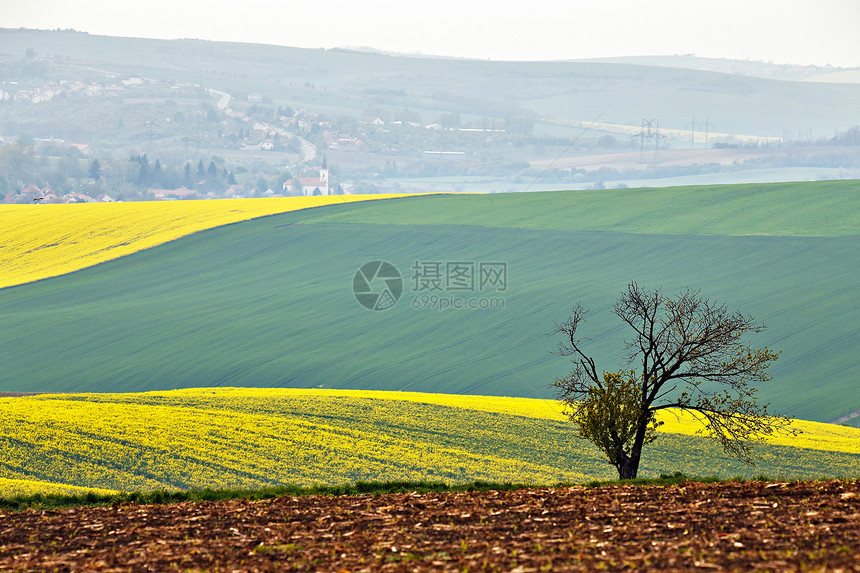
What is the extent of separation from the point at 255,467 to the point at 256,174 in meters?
149

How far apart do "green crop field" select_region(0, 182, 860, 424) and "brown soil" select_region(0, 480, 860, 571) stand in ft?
73.5

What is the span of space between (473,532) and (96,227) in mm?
70315

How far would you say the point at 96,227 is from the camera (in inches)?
3046

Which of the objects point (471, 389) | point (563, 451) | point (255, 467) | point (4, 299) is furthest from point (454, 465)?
point (4, 299)

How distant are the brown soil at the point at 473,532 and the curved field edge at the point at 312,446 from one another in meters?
8.68

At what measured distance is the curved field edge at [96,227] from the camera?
6712 cm

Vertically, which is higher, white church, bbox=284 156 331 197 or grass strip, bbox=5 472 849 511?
white church, bbox=284 156 331 197

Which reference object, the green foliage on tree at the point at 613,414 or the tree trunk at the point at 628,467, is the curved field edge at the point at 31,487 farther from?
the tree trunk at the point at 628,467

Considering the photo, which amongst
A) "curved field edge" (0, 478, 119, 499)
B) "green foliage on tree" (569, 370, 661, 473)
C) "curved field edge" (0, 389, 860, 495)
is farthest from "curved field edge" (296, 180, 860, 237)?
"curved field edge" (0, 478, 119, 499)

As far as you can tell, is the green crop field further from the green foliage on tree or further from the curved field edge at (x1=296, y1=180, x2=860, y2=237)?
the green foliage on tree

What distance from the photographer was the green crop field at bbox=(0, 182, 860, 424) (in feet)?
139

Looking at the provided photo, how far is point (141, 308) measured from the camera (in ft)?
177

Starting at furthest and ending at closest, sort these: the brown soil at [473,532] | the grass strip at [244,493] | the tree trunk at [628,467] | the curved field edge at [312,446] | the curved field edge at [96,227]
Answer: the curved field edge at [96,227] → the curved field edge at [312,446] → the tree trunk at [628,467] → the grass strip at [244,493] → the brown soil at [473,532]

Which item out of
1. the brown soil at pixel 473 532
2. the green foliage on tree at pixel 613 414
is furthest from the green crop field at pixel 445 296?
the brown soil at pixel 473 532
